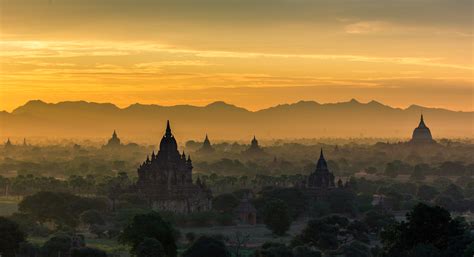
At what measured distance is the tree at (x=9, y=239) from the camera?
85750mm

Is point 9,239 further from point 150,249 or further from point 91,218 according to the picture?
point 91,218

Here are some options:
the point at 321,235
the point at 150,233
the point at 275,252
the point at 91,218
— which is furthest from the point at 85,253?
the point at 91,218

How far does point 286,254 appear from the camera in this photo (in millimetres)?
81938

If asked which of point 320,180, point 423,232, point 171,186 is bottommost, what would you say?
point 423,232

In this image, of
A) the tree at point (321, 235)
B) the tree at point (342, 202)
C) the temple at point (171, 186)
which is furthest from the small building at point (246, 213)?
the tree at point (321, 235)

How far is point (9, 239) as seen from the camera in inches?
3401

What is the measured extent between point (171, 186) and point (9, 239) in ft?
189

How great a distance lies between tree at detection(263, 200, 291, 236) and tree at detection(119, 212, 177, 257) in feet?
99.6

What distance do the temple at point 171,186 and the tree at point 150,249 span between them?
59960 mm

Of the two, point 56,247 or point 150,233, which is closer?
point 150,233

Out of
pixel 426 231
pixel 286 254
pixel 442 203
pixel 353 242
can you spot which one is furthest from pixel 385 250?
pixel 442 203

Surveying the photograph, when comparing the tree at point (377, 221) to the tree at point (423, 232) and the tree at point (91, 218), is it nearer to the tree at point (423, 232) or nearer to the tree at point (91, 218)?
the tree at point (91, 218)

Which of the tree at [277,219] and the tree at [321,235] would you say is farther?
the tree at [277,219]

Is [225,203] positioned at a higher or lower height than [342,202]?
lower
